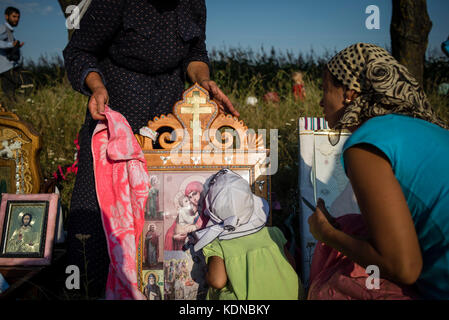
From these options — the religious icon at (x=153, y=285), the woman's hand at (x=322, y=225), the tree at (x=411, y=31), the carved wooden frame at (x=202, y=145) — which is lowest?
the religious icon at (x=153, y=285)

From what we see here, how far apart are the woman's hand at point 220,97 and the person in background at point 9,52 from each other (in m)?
5.95

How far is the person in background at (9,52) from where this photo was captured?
A: 717 cm

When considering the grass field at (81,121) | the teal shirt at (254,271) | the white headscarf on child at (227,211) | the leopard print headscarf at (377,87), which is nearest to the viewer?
the leopard print headscarf at (377,87)

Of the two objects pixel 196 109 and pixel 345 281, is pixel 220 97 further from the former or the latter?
pixel 345 281

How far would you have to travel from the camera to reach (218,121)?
2555mm

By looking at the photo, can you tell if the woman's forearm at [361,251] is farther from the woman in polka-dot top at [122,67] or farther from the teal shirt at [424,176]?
the woman in polka-dot top at [122,67]

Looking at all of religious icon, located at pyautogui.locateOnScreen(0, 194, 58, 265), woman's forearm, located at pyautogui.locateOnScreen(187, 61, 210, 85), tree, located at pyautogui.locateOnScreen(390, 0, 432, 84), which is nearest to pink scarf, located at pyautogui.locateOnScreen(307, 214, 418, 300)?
woman's forearm, located at pyautogui.locateOnScreen(187, 61, 210, 85)

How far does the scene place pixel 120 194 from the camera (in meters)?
2.39

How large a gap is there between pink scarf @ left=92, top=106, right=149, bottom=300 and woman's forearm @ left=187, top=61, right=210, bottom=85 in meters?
0.70

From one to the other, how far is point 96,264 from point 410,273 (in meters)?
2.05

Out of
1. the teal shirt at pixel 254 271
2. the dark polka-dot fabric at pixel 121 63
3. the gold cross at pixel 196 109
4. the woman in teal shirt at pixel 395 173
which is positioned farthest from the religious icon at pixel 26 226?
the woman in teal shirt at pixel 395 173
